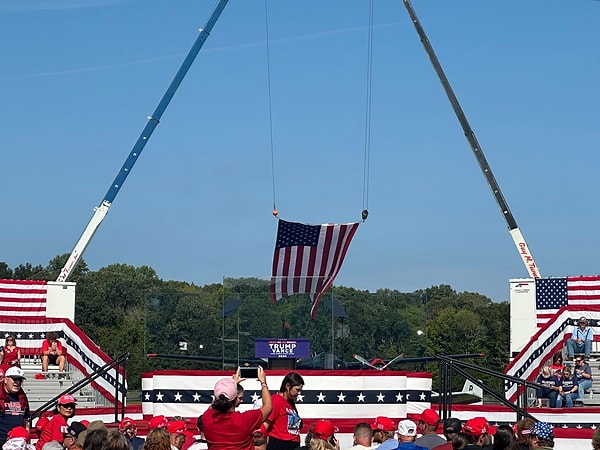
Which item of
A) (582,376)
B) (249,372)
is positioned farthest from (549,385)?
(249,372)

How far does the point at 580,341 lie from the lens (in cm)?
2416

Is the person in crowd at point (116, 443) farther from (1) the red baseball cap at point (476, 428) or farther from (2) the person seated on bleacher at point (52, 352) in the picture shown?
(2) the person seated on bleacher at point (52, 352)

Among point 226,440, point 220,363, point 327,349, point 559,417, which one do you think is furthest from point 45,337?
point 226,440

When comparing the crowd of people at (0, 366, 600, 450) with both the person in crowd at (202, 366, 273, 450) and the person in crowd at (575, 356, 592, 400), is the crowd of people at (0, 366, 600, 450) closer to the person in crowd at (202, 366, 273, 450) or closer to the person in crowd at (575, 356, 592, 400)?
the person in crowd at (202, 366, 273, 450)

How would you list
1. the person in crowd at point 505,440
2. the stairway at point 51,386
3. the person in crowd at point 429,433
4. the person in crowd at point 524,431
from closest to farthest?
the person in crowd at point 505,440
the person in crowd at point 524,431
the person in crowd at point 429,433
the stairway at point 51,386

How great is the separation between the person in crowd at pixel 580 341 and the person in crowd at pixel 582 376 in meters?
1.73

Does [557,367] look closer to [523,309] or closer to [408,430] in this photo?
Answer: [523,309]

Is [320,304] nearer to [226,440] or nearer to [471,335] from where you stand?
[226,440]

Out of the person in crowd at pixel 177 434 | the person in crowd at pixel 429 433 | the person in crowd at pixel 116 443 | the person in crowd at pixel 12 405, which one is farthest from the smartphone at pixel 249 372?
the person in crowd at pixel 116 443

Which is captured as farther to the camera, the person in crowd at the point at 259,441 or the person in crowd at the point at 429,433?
the person in crowd at the point at 429,433

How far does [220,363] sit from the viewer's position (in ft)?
64.7

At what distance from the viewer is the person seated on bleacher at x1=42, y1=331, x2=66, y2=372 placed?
25.4 metres

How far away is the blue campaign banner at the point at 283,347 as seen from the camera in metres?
18.9

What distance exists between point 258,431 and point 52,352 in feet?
53.8
